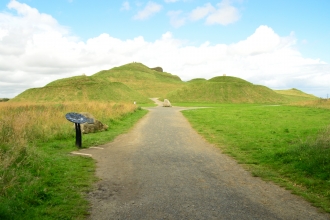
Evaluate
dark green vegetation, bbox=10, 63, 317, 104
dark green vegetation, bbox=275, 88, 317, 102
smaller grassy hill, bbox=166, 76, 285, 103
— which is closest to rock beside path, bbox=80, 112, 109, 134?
dark green vegetation, bbox=10, 63, 317, 104

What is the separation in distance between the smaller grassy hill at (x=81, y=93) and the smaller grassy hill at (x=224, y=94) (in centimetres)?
1336

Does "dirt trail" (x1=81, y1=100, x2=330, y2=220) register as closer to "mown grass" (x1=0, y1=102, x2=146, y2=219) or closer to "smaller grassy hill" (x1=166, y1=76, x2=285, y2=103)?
"mown grass" (x1=0, y1=102, x2=146, y2=219)

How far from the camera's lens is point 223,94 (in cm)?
8638

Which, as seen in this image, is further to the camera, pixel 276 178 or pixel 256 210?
pixel 276 178

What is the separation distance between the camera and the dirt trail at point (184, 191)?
533cm

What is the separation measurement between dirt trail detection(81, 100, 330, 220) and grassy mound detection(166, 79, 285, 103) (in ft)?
233

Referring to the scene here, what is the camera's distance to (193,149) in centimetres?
1216

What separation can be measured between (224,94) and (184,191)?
82.2m

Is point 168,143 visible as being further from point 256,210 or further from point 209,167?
point 256,210

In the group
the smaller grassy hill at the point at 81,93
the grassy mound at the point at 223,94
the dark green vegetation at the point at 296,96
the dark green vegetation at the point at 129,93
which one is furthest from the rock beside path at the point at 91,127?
the dark green vegetation at the point at 296,96

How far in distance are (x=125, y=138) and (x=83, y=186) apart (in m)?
8.20

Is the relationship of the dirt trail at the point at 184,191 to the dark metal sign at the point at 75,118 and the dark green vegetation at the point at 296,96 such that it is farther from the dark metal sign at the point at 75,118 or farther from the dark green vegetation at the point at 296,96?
the dark green vegetation at the point at 296,96

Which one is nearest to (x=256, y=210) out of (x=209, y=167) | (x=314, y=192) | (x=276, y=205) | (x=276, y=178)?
(x=276, y=205)

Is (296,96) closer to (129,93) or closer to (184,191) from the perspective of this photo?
(129,93)
